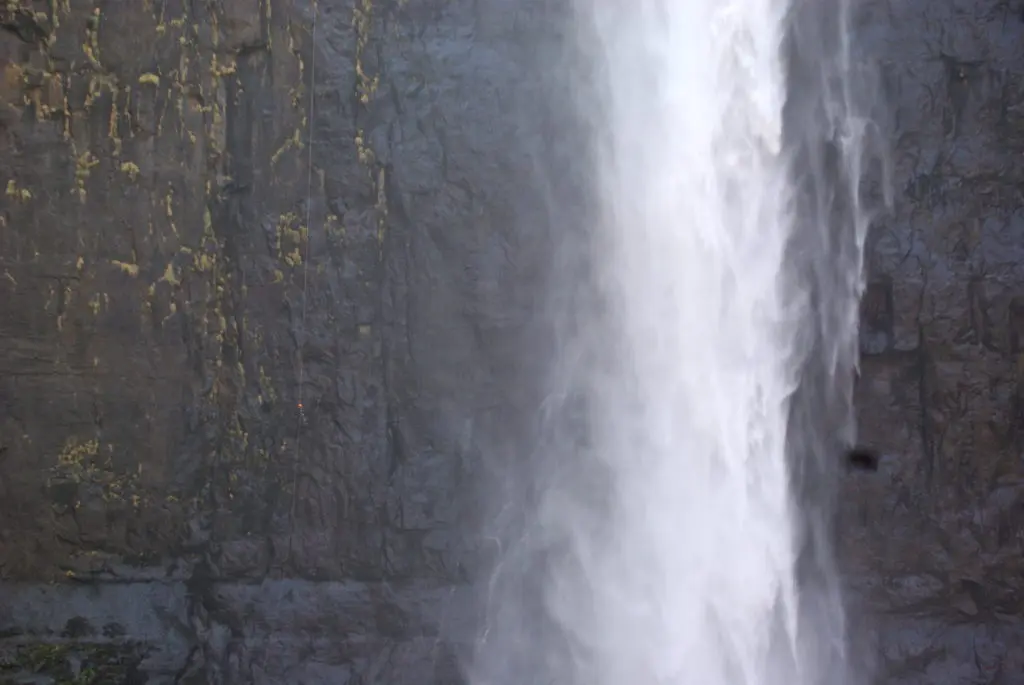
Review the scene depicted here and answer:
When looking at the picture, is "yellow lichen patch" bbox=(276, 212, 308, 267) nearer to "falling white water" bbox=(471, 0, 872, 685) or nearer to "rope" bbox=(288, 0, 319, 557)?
"rope" bbox=(288, 0, 319, 557)

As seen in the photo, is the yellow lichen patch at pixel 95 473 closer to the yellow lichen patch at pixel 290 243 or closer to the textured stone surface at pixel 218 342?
the textured stone surface at pixel 218 342

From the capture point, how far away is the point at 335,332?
2715mm

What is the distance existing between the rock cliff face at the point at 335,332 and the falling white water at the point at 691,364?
21 centimetres

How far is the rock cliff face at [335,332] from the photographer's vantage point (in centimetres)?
270

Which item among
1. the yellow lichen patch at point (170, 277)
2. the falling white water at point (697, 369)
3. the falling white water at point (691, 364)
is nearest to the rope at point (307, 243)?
the yellow lichen patch at point (170, 277)

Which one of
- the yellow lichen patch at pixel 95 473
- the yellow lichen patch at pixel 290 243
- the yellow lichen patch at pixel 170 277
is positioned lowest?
the yellow lichen patch at pixel 95 473

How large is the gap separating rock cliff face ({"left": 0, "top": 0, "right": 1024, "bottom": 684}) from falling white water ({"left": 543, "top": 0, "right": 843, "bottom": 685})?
21cm

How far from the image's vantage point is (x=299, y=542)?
8.89ft

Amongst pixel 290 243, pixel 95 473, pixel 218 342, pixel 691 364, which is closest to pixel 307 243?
pixel 290 243

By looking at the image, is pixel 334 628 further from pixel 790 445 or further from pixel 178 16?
pixel 178 16

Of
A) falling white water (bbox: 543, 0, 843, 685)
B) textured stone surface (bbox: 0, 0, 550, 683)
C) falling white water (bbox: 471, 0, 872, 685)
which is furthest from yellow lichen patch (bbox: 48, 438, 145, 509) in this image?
falling white water (bbox: 543, 0, 843, 685)

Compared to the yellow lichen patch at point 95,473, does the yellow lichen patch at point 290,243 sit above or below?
above

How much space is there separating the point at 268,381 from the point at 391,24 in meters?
0.98

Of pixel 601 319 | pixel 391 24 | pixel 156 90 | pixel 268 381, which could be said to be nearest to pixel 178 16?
pixel 156 90
